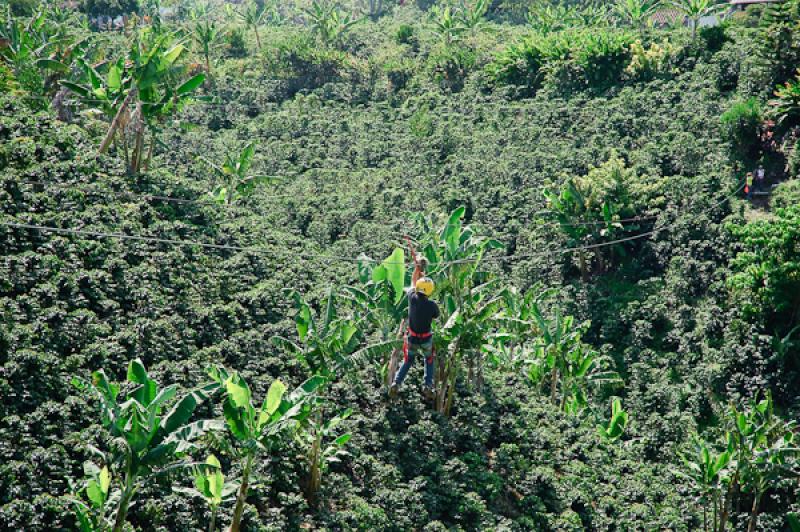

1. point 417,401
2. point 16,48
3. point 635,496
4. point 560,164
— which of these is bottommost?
point 635,496

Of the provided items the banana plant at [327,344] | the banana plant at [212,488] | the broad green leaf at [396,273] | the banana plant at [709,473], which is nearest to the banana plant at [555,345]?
the banana plant at [709,473]

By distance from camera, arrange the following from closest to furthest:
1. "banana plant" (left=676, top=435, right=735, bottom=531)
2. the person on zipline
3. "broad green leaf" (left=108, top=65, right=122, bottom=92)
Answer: the person on zipline < "banana plant" (left=676, top=435, right=735, bottom=531) < "broad green leaf" (left=108, top=65, right=122, bottom=92)

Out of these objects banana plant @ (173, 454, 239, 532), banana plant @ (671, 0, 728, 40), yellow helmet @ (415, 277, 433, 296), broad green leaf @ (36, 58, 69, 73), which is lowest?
banana plant @ (173, 454, 239, 532)

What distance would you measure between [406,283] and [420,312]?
2.14m

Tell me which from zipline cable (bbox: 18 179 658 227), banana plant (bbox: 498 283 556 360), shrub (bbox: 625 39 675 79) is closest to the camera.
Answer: zipline cable (bbox: 18 179 658 227)

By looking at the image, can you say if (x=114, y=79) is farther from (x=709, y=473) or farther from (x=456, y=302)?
(x=709, y=473)

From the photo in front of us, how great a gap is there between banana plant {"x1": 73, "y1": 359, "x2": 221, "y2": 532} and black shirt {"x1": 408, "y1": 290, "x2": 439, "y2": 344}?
13.2 feet

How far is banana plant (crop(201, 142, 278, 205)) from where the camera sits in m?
24.2

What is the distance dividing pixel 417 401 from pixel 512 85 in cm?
2134

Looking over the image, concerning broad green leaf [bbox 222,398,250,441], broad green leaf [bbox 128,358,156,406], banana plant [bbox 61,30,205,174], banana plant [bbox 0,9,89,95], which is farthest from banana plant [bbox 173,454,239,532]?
banana plant [bbox 0,9,89,95]

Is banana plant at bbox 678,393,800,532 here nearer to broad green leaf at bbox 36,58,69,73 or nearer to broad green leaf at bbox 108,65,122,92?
broad green leaf at bbox 108,65,122,92

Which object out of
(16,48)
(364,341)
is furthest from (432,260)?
(16,48)

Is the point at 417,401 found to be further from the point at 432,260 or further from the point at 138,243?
the point at 138,243

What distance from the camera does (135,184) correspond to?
20.3 m
